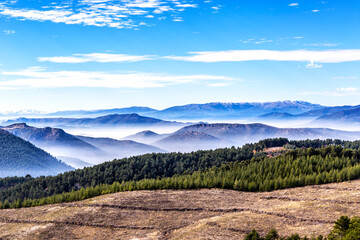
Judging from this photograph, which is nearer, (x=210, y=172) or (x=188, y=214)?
(x=188, y=214)

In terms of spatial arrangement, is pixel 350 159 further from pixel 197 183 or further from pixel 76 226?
pixel 76 226

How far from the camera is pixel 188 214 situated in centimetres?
4438

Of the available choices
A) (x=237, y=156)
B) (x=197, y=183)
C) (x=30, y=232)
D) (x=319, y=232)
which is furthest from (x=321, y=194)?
(x=237, y=156)

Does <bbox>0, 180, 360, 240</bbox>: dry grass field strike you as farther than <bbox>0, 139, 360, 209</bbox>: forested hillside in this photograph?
No

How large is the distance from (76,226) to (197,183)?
20.5m

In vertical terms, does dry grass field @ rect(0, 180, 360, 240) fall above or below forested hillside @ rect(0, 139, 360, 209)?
below

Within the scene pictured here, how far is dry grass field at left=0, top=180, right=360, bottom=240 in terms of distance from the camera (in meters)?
37.9

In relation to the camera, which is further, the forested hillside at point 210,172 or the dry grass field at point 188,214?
the forested hillside at point 210,172

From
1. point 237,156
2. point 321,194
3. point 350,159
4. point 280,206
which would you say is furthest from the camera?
point 237,156

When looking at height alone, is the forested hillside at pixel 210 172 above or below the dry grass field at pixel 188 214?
above

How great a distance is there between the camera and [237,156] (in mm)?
127500

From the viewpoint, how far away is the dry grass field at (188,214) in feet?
124

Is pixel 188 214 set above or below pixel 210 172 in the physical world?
below

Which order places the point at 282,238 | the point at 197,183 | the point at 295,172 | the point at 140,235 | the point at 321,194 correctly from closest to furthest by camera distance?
the point at 282,238
the point at 140,235
the point at 321,194
the point at 197,183
the point at 295,172
